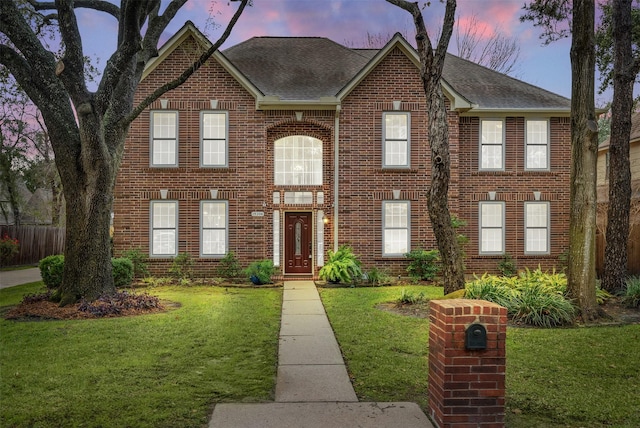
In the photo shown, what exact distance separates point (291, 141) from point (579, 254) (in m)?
10.4

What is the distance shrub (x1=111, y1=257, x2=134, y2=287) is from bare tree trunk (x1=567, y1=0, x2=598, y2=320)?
465 inches

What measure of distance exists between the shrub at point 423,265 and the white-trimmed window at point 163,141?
8770 millimetres

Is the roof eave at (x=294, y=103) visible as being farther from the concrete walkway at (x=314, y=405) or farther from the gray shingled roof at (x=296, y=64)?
the concrete walkway at (x=314, y=405)

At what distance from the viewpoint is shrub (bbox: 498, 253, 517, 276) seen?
59.4 feet

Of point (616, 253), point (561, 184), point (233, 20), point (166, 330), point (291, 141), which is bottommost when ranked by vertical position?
point (166, 330)

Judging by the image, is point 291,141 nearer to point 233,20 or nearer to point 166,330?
point 233,20

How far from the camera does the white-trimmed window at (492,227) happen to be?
1842 cm

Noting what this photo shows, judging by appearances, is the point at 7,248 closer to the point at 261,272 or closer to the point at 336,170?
the point at 261,272

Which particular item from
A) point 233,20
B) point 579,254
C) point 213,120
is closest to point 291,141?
point 213,120

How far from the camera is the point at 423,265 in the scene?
17250 millimetres

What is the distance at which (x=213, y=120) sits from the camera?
58.0 ft

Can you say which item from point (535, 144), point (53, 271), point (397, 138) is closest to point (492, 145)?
point (535, 144)

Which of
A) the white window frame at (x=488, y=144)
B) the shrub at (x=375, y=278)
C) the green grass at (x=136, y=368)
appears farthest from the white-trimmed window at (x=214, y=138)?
the white window frame at (x=488, y=144)

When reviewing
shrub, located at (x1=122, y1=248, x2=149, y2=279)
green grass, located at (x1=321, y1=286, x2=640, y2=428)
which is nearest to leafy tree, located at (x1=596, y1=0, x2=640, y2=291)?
green grass, located at (x1=321, y1=286, x2=640, y2=428)
